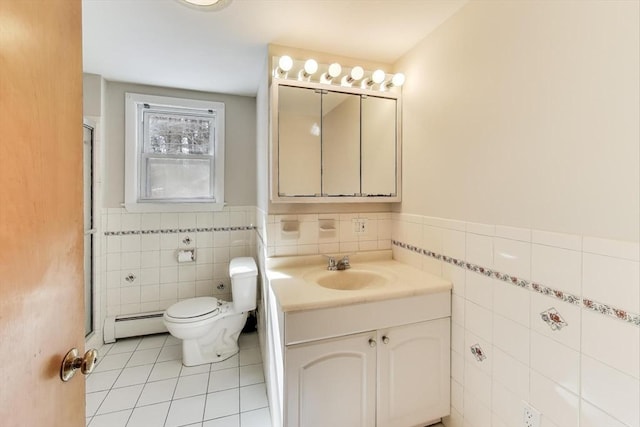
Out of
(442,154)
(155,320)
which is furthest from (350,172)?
(155,320)

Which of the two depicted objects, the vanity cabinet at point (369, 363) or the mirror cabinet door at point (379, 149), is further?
the mirror cabinet door at point (379, 149)

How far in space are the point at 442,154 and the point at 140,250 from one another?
2.48 meters

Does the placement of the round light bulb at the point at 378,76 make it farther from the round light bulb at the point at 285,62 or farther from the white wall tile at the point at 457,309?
the white wall tile at the point at 457,309

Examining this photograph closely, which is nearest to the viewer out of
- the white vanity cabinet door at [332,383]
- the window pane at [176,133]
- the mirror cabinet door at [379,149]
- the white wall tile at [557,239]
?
the white wall tile at [557,239]

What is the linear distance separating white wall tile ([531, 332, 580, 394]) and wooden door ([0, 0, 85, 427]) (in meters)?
1.46

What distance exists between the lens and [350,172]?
6.31ft

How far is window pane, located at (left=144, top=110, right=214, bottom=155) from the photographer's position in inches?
99.8

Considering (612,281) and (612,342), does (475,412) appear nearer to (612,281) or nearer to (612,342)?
(612,342)

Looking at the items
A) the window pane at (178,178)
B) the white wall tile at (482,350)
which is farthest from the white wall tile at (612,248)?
the window pane at (178,178)

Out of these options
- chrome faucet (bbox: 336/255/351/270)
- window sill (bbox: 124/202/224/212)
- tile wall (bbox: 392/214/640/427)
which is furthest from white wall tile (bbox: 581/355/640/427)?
window sill (bbox: 124/202/224/212)

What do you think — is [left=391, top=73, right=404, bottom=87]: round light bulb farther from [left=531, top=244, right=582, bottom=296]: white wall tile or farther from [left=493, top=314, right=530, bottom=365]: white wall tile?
[left=493, top=314, right=530, bottom=365]: white wall tile

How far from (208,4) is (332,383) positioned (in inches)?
74.4

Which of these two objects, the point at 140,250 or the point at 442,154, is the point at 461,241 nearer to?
the point at 442,154

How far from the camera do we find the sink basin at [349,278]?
1.70 m
